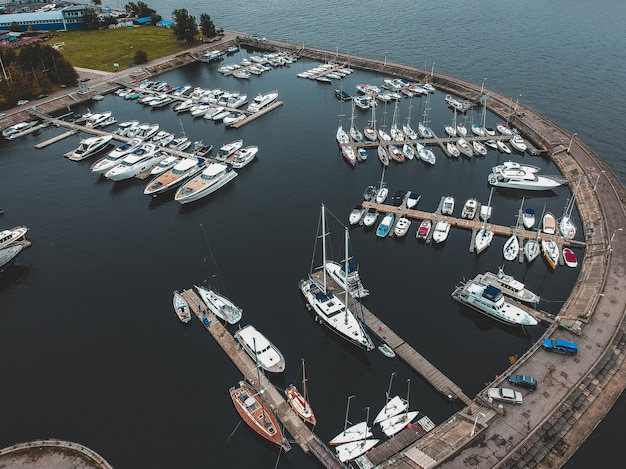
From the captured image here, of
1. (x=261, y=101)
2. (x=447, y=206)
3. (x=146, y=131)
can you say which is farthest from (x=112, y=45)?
(x=447, y=206)

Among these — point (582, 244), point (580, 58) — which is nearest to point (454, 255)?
point (582, 244)

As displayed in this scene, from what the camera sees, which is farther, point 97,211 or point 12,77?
point 12,77

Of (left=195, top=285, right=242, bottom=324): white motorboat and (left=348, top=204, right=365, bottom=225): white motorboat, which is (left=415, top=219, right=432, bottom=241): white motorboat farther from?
(left=195, top=285, right=242, bottom=324): white motorboat

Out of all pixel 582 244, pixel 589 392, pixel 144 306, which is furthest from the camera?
pixel 582 244

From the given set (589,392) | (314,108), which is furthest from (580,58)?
(589,392)

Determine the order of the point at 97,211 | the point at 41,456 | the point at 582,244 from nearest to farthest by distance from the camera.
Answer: the point at 41,456, the point at 582,244, the point at 97,211

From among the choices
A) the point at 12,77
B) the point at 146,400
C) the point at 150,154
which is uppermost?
the point at 12,77

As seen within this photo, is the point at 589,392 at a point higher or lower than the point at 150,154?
lower

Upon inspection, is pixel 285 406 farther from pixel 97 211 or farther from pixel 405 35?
pixel 405 35
